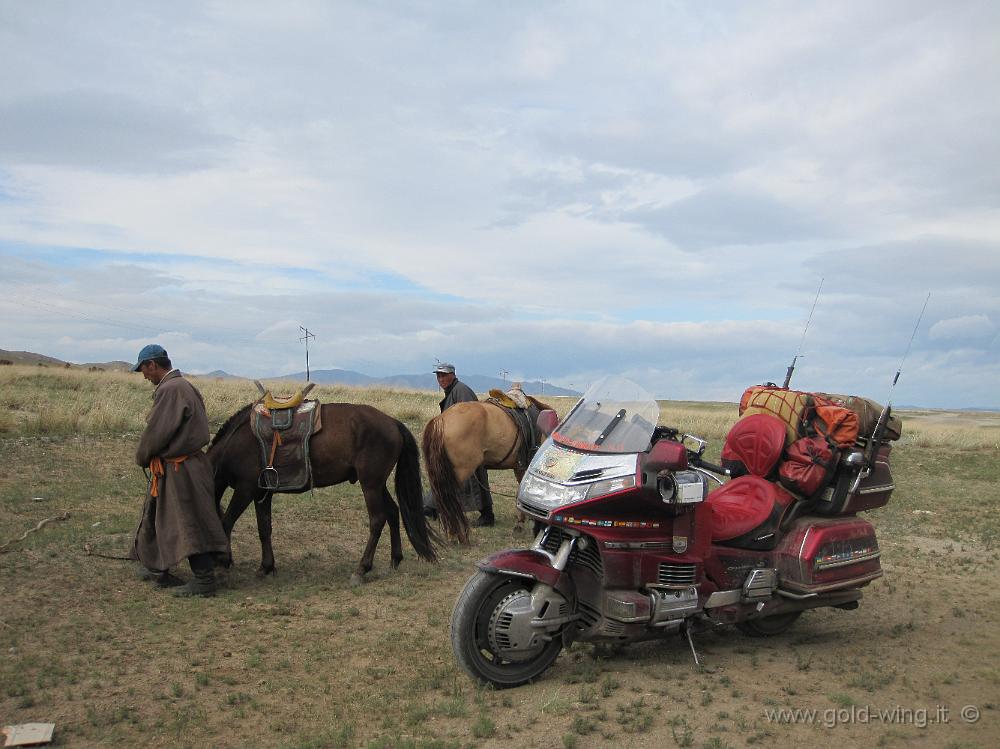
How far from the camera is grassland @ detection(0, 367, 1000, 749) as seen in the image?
13.8 ft

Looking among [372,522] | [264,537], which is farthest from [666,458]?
[264,537]

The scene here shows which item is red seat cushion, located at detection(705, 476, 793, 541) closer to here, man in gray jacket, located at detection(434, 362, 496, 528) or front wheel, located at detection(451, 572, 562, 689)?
front wheel, located at detection(451, 572, 562, 689)

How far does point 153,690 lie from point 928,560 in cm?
748

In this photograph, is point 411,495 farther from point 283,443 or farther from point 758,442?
point 758,442

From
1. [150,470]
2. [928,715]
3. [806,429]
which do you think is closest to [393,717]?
[928,715]

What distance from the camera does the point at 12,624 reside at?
5.74 m

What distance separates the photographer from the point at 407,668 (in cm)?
519

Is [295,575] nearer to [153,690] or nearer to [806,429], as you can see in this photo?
[153,690]

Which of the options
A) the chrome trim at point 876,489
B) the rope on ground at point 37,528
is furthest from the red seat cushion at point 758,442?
the rope on ground at point 37,528

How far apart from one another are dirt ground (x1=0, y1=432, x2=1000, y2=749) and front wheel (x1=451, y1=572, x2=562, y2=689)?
0.43ft

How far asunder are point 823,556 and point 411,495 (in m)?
3.98

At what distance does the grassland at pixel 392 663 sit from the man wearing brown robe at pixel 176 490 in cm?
29

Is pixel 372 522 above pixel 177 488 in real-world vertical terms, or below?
below

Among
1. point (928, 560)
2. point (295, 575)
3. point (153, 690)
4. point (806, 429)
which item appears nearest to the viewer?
point (153, 690)
